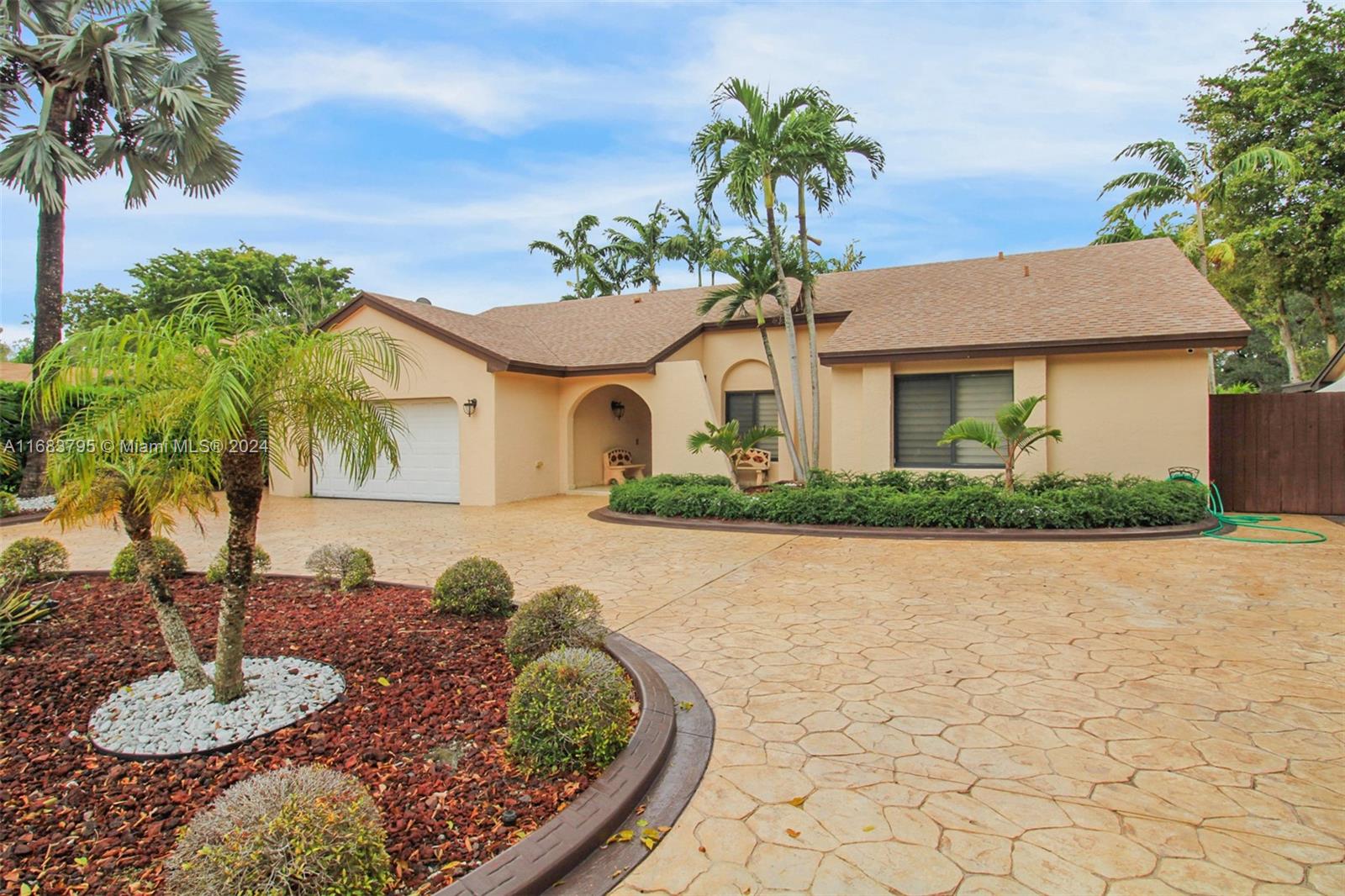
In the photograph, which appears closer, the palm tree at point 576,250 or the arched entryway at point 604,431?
the arched entryway at point 604,431

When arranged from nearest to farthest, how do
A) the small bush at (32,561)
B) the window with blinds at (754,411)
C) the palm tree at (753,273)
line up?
the small bush at (32,561) → the palm tree at (753,273) → the window with blinds at (754,411)

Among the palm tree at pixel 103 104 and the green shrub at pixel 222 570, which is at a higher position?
the palm tree at pixel 103 104

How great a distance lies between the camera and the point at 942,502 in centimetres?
965

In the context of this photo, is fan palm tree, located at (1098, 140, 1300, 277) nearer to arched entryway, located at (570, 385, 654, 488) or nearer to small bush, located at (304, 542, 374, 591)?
arched entryway, located at (570, 385, 654, 488)

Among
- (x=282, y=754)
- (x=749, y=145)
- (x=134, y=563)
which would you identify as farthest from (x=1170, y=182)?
(x=134, y=563)

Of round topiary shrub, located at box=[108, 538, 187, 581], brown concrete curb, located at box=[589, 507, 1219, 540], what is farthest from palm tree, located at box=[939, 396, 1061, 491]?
round topiary shrub, located at box=[108, 538, 187, 581]

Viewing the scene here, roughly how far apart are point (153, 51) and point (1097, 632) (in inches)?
689

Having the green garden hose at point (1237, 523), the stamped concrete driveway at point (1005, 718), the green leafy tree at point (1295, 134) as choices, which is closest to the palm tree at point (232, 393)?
the stamped concrete driveway at point (1005, 718)

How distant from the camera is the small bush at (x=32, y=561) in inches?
242

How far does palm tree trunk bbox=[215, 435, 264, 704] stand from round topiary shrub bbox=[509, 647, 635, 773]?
5.35ft

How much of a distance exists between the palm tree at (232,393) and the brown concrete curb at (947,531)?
730 centimetres

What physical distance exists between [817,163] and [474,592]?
9.98 metres

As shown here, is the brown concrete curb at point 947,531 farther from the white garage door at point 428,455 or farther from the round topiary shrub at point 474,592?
the white garage door at point 428,455

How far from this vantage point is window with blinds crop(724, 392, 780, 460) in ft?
49.5
